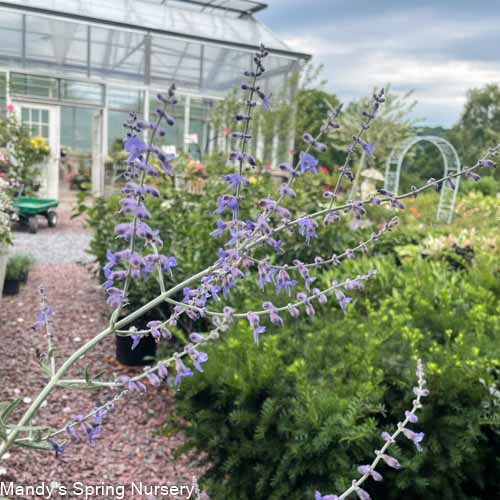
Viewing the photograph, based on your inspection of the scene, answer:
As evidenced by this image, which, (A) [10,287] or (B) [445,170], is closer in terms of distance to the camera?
(A) [10,287]

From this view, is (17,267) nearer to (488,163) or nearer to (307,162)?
(307,162)

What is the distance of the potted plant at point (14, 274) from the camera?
5902 millimetres

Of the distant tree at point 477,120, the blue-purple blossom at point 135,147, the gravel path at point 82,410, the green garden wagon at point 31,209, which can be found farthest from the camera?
the distant tree at point 477,120

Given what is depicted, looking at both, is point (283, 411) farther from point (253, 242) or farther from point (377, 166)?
point (377, 166)

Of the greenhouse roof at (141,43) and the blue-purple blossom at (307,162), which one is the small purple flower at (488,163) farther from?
the greenhouse roof at (141,43)

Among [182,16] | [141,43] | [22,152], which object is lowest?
[22,152]

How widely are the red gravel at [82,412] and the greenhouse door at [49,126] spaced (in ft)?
25.8

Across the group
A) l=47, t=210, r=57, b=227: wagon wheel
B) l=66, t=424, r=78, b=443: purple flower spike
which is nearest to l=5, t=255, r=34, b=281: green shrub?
l=47, t=210, r=57, b=227: wagon wheel

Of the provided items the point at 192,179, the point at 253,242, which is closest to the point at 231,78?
the point at 192,179

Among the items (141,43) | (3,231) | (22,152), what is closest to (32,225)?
(22,152)

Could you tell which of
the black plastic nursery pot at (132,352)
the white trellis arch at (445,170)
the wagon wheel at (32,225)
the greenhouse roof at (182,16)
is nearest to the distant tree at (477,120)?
the greenhouse roof at (182,16)

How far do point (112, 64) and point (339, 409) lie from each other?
14.0 m

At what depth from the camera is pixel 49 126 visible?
521 inches

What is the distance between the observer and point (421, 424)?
222 cm
